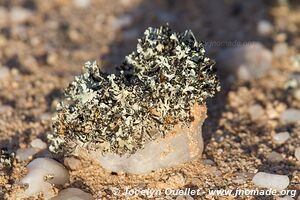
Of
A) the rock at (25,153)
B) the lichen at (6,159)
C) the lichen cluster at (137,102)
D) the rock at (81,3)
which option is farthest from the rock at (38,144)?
the rock at (81,3)

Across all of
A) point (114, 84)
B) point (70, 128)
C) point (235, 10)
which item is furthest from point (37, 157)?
point (235, 10)

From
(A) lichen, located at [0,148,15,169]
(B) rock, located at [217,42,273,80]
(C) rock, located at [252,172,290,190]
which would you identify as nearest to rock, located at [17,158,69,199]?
(A) lichen, located at [0,148,15,169]

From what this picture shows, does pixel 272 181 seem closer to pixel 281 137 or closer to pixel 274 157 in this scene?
pixel 274 157

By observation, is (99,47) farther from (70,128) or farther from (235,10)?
(70,128)

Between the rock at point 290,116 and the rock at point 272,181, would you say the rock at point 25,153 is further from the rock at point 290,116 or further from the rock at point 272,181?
the rock at point 290,116

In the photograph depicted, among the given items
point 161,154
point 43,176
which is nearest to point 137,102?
point 161,154

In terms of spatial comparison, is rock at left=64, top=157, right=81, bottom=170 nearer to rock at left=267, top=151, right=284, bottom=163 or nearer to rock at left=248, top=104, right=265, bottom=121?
rock at left=267, top=151, right=284, bottom=163
